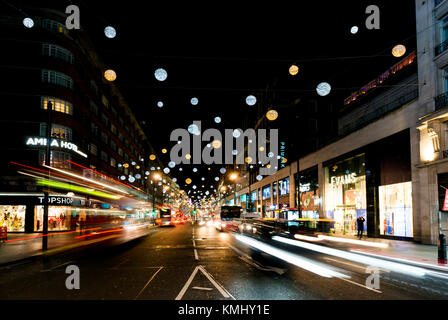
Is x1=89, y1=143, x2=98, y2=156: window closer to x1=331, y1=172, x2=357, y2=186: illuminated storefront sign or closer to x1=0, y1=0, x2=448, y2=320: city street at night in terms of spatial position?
x1=0, y1=0, x2=448, y2=320: city street at night

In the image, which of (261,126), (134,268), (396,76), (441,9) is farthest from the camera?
(261,126)

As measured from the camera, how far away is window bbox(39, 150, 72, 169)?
3634 centimetres

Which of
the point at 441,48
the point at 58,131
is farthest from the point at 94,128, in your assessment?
the point at 441,48

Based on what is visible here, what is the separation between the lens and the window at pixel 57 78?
37.4m

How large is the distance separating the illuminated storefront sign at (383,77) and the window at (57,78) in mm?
31464

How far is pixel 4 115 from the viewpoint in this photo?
36438mm

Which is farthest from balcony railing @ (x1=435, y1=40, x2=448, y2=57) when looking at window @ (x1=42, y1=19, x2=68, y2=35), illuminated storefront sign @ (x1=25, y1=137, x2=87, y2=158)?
window @ (x1=42, y1=19, x2=68, y2=35)

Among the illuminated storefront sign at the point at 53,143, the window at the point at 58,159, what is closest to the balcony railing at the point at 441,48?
the illuminated storefront sign at the point at 53,143

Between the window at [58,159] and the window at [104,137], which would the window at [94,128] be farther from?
the window at [58,159]

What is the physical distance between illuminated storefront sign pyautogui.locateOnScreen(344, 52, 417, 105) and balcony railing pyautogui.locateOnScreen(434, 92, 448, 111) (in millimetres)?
4269

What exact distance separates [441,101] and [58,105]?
121 ft
